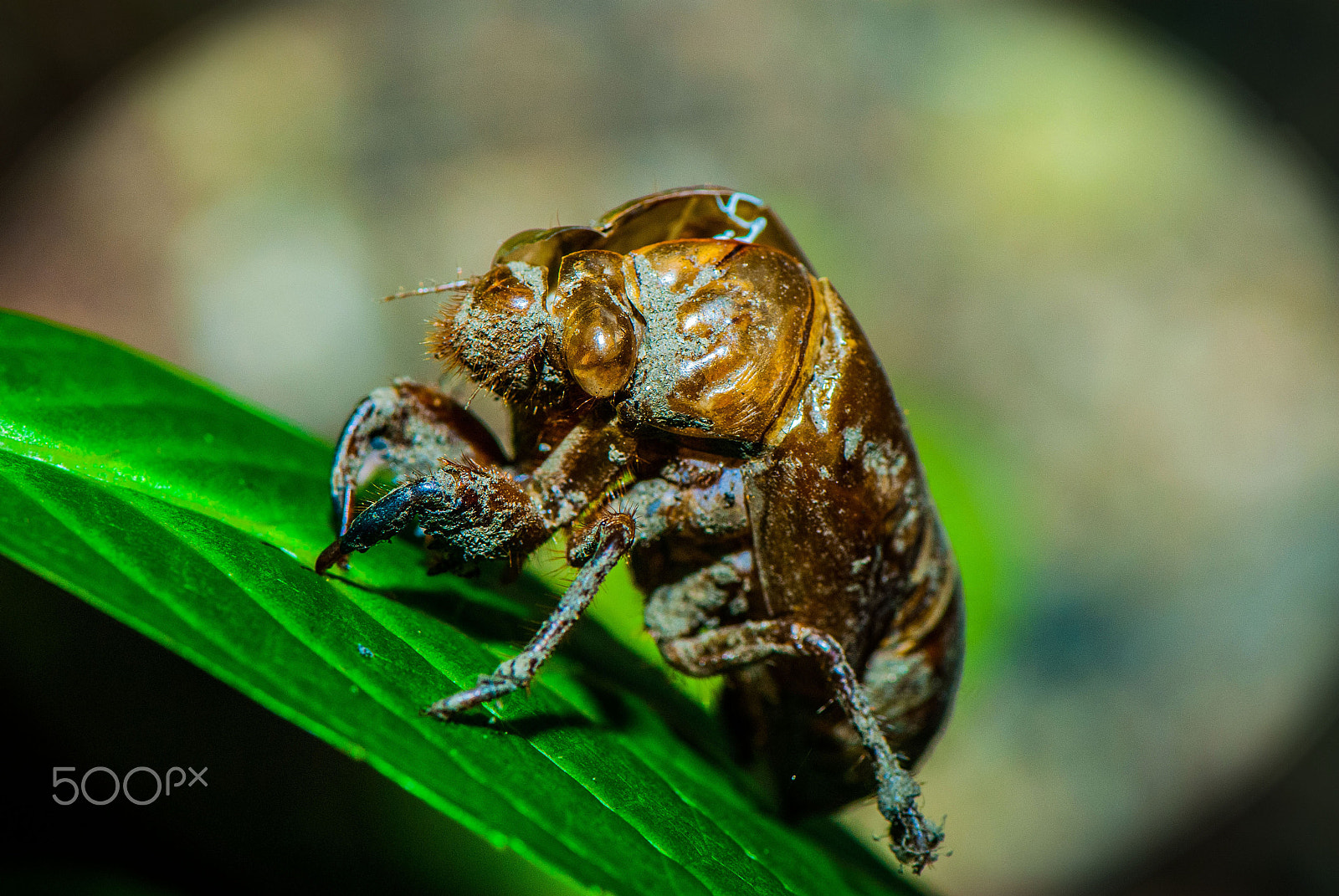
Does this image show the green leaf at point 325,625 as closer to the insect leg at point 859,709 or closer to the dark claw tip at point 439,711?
the dark claw tip at point 439,711

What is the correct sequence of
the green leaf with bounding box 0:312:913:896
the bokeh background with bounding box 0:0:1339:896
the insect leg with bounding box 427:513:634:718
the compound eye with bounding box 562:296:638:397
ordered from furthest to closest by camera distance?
1. the bokeh background with bounding box 0:0:1339:896
2. the compound eye with bounding box 562:296:638:397
3. the insect leg with bounding box 427:513:634:718
4. the green leaf with bounding box 0:312:913:896

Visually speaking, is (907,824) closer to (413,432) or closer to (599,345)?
(599,345)

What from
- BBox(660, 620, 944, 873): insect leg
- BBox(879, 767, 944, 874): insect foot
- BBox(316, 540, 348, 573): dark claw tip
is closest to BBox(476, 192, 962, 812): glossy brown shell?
BBox(660, 620, 944, 873): insect leg

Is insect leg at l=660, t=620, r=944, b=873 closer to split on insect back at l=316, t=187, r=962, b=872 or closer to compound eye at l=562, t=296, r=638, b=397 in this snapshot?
split on insect back at l=316, t=187, r=962, b=872

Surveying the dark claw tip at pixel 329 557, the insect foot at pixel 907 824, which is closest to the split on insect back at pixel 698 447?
the insect foot at pixel 907 824

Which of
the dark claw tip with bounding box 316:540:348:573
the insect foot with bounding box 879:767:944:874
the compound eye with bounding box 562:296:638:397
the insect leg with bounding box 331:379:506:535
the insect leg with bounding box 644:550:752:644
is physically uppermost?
the compound eye with bounding box 562:296:638:397

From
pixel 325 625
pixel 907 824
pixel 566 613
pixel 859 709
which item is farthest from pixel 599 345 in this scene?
pixel 907 824

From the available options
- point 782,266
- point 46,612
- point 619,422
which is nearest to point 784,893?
point 619,422
